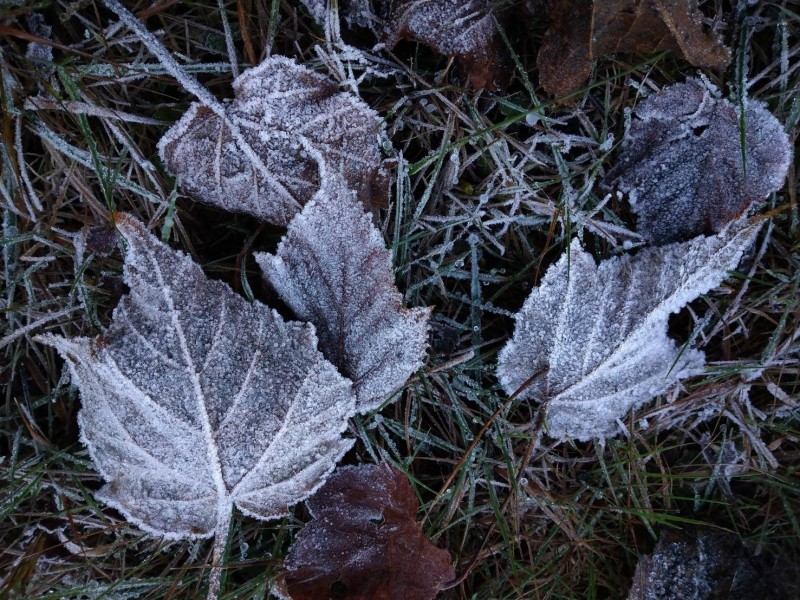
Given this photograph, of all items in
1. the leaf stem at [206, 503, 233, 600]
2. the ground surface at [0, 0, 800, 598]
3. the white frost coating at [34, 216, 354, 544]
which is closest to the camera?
the white frost coating at [34, 216, 354, 544]

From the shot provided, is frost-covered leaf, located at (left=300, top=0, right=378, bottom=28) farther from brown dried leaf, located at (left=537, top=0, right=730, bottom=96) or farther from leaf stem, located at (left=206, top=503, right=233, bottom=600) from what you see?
leaf stem, located at (left=206, top=503, right=233, bottom=600)

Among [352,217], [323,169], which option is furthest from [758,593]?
[323,169]

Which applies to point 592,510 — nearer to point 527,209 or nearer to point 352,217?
point 527,209

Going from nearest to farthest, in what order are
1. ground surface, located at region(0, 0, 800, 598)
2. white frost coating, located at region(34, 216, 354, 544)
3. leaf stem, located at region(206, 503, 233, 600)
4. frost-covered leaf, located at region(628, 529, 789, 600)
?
white frost coating, located at region(34, 216, 354, 544) < leaf stem, located at region(206, 503, 233, 600) < ground surface, located at region(0, 0, 800, 598) < frost-covered leaf, located at region(628, 529, 789, 600)

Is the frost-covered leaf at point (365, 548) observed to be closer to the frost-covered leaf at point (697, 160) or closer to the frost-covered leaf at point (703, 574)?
the frost-covered leaf at point (703, 574)

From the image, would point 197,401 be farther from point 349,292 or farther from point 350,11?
point 350,11

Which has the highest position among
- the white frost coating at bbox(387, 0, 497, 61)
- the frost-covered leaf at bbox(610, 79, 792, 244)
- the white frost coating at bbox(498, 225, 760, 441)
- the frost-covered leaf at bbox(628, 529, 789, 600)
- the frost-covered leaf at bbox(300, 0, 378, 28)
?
the frost-covered leaf at bbox(300, 0, 378, 28)

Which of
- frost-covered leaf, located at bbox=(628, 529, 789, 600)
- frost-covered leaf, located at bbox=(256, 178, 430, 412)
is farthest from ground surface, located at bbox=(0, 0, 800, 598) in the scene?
frost-covered leaf, located at bbox=(256, 178, 430, 412)

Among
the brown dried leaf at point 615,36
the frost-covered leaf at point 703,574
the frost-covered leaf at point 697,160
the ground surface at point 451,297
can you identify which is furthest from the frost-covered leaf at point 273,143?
the frost-covered leaf at point 703,574
